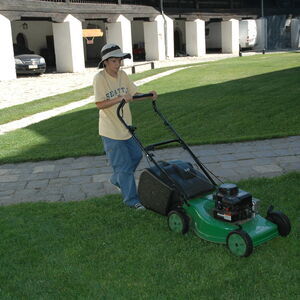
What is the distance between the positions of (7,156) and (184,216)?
4.68m

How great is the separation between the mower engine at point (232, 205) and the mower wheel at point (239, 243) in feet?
0.55

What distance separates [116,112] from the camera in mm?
5203

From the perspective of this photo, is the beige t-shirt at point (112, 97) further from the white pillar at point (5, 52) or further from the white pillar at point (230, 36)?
Answer: the white pillar at point (230, 36)

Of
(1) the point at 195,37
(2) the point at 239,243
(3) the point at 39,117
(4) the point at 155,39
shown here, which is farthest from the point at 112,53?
(1) the point at 195,37

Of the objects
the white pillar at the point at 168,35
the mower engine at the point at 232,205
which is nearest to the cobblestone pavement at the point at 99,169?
the mower engine at the point at 232,205

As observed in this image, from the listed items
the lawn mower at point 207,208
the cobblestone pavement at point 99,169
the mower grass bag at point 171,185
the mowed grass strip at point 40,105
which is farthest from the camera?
the mowed grass strip at point 40,105

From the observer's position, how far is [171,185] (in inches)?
184

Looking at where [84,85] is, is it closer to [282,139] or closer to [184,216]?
[282,139]

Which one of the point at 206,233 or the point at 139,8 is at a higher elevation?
the point at 139,8

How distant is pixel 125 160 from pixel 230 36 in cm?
3672

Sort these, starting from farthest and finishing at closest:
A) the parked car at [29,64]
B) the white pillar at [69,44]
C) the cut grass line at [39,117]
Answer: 1. the white pillar at [69,44]
2. the parked car at [29,64]
3. the cut grass line at [39,117]

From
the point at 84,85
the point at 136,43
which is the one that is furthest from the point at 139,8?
the point at 84,85

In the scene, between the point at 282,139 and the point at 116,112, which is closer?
the point at 116,112

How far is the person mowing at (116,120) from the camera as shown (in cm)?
505
